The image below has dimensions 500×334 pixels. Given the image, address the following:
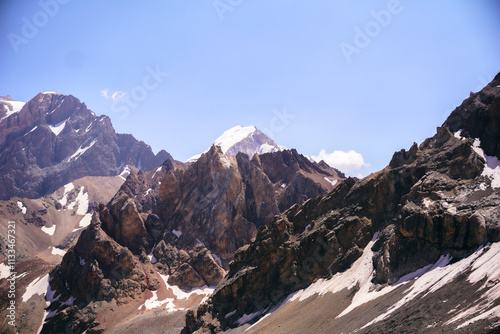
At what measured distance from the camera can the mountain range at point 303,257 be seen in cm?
3594

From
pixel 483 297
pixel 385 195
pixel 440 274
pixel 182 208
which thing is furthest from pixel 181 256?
pixel 483 297

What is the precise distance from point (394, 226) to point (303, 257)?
68.4 ft

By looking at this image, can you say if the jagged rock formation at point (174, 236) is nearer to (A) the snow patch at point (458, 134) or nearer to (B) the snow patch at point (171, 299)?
(B) the snow patch at point (171, 299)

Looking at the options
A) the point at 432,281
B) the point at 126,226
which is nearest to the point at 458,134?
the point at 432,281

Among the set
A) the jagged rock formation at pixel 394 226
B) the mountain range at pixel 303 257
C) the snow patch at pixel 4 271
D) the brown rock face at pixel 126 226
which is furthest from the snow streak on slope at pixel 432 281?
the snow patch at pixel 4 271

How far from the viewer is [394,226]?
57375 mm

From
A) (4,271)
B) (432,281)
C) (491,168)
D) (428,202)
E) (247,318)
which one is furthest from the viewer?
(4,271)

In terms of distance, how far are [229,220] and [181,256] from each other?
24579 millimetres

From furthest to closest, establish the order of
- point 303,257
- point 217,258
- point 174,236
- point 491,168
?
point 174,236 → point 217,258 → point 303,257 → point 491,168

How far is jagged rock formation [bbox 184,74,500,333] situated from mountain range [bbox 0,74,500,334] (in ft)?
0.74

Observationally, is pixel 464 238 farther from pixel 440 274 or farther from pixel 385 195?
pixel 385 195

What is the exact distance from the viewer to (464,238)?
38531 mm

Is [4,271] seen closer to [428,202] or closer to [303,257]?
[303,257]

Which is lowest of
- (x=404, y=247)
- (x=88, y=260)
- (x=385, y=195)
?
(x=404, y=247)
